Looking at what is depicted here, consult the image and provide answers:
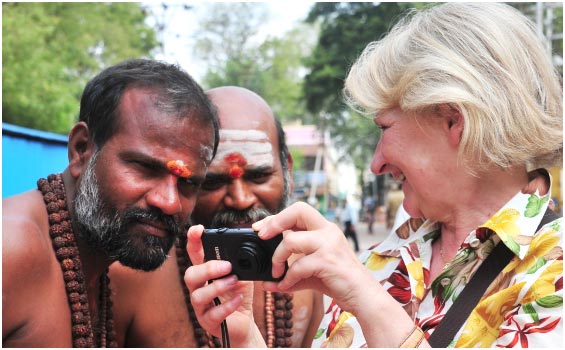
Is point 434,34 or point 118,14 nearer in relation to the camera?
point 434,34

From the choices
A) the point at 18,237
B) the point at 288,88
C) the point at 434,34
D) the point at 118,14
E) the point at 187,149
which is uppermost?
the point at 118,14

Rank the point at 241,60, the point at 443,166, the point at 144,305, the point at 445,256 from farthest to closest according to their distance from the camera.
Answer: the point at 241,60
the point at 144,305
the point at 445,256
the point at 443,166

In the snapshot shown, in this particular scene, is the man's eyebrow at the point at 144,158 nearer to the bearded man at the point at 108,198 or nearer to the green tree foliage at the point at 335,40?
the bearded man at the point at 108,198

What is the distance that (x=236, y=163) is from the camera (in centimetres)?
279

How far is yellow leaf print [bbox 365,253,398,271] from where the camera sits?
2.16m

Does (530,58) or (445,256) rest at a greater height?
(530,58)

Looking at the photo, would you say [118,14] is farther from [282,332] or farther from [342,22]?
[282,332]

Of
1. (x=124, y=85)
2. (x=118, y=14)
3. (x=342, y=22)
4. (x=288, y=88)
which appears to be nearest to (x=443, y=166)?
(x=124, y=85)

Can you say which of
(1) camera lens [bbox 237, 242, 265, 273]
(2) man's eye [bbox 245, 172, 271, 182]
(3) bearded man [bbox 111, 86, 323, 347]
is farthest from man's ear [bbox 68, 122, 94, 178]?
(1) camera lens [bbox 237, 242, 265, 273]

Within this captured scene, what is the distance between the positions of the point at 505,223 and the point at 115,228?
141cm

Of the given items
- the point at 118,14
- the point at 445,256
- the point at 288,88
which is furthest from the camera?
the point at 288,88

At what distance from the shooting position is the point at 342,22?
1096 cm

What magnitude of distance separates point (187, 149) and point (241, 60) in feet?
49.6

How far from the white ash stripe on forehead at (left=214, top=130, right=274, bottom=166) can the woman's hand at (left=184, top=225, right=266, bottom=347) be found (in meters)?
1.11
